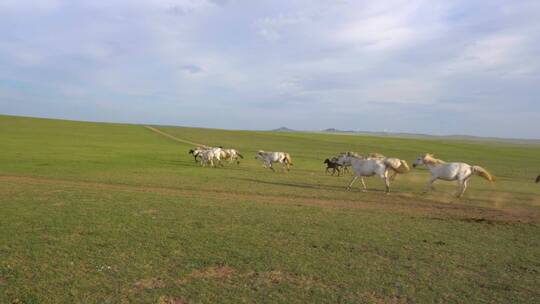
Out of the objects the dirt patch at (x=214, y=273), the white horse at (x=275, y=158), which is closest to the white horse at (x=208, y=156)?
the white horse at (x=275, y=158)

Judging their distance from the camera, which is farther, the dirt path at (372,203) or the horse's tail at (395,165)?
the horse's tail at (395,165)

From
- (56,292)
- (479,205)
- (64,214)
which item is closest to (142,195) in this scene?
(64,214)

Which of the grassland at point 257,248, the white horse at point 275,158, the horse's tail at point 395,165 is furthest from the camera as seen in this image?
the white horse at point 275,158

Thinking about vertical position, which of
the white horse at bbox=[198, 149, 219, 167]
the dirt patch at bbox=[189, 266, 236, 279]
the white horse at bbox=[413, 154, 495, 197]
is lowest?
the dirt patch at bbox=[189, 266, 236, 279]

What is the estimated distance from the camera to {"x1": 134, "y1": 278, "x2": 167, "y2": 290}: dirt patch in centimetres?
725

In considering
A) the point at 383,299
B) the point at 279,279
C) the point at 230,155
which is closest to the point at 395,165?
the point at 279,279

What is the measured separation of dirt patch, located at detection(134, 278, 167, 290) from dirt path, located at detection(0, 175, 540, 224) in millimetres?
8468

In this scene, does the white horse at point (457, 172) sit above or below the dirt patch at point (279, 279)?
above

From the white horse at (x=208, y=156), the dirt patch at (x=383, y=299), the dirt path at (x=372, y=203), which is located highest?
the white horse at (x=208, y=156)

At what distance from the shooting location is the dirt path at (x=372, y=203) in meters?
14.8

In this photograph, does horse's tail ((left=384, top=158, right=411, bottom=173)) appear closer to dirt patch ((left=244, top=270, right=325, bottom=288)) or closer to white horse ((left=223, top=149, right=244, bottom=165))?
dirt patch ((left=244, top=270, right=325, bottom=288))

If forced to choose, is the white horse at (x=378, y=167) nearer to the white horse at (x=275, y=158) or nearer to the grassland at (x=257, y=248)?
the grassland at (x=257, y=248)

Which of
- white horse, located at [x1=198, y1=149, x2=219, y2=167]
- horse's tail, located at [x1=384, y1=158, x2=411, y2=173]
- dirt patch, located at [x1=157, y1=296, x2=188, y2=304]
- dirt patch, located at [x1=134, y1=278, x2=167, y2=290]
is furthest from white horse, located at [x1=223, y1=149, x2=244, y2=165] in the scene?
dirt patch, located at [x1=157, y1=296, x2=188, y2=304]

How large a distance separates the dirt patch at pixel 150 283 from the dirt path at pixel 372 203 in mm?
8468
